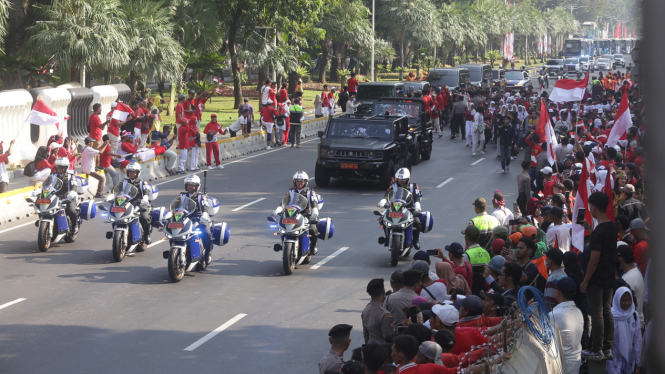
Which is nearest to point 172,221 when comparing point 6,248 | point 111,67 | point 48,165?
point 6,248

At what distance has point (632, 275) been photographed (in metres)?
7.99

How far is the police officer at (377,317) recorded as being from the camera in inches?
277

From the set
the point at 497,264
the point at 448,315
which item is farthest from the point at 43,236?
the point at 448,315

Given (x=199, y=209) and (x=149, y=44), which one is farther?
(x=149, y=44)

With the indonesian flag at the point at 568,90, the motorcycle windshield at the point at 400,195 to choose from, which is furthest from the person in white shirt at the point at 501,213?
the indonesian flag at the point at 568,90

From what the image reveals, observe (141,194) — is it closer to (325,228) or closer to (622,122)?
(325,228)

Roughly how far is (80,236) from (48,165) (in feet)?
7.03

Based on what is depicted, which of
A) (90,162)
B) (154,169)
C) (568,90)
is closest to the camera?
(568,90)

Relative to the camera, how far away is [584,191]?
9859mm

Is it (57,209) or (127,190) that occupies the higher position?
(127,190)

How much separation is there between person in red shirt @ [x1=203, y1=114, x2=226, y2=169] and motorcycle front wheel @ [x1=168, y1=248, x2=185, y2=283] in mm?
10716

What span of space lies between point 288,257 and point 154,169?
1006 cm

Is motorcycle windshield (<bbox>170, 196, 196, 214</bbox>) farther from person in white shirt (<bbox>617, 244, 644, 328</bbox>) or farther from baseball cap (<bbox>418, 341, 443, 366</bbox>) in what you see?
baseball cap (<bbox>418, 341, 443, 366</bbox>)

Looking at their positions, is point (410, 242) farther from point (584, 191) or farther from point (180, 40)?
point (180, 40)
